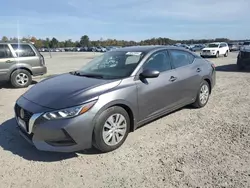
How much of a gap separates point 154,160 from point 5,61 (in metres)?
7.46

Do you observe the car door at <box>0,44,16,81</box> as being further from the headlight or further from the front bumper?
the headlight

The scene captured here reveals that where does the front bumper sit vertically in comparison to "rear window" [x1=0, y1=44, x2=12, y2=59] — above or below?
below

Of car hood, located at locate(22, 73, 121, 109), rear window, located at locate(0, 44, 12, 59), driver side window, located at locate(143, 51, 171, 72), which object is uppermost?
rear window, located at locate(0, 44, 12, 59)

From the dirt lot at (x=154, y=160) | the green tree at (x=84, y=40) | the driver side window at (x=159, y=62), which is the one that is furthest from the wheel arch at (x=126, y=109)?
the green tree at (x=84, y=40)

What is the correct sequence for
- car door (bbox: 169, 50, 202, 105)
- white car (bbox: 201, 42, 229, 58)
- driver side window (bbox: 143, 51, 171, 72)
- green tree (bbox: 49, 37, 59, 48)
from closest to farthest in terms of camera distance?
→ driver side window (bbox: 143, 51, 171, 72), car door (bbox: 169, 50, 202, 105), white car (bbox: 201, 42, 229, 58), green tree (bbox: 49, 37, 59, 48)

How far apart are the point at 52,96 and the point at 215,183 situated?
99.1 inches

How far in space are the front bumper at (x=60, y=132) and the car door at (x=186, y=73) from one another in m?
2.34

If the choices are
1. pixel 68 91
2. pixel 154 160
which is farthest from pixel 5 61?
pixel 154 160

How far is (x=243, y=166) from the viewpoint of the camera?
10.9 ft

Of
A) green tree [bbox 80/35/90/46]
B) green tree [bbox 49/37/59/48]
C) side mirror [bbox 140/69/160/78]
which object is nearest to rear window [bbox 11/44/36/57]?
side mirror [bbox 140/69/160/78]

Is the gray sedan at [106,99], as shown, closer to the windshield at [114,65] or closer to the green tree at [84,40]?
the windshield at [114,65]

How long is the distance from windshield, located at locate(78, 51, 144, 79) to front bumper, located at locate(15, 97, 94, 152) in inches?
44.3

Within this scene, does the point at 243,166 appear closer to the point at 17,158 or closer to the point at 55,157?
the point at 55,157

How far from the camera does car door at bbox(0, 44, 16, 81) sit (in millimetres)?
8898
